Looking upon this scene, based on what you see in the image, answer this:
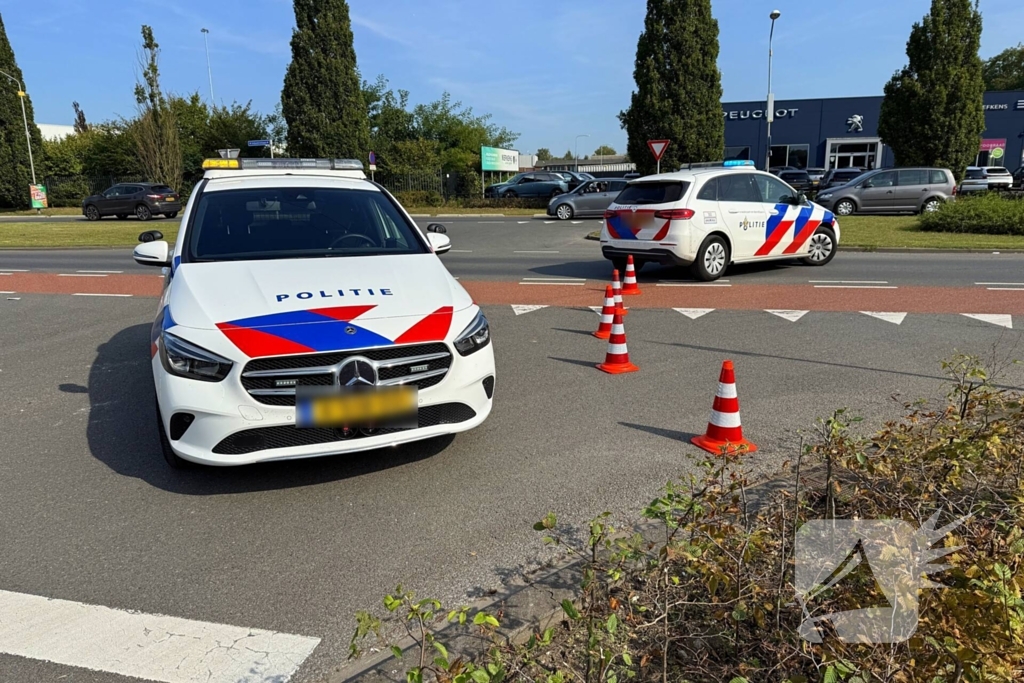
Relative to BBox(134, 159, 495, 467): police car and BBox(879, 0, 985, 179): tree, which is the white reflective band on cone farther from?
BBox(879, 0, 985, 179): tree

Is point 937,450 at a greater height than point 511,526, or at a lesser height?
greater

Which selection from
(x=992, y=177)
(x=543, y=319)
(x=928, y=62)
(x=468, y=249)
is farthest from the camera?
(x=992, y=177)

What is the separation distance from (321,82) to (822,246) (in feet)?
106

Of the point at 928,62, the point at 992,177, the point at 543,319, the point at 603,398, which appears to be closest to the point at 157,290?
the point at 543,319

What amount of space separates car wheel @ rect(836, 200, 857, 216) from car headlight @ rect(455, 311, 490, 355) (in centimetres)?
2324

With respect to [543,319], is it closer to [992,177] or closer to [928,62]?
[928,62]

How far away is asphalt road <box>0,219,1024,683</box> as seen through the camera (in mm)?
3189

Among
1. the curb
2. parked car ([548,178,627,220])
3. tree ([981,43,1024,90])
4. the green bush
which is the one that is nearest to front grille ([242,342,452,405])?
the curb

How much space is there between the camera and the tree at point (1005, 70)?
7236cm

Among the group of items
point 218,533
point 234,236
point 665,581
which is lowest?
point 218,533

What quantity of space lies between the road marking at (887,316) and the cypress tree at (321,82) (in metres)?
33.3

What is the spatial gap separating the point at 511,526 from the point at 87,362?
18.2 feet

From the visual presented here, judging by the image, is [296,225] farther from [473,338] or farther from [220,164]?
[473,338]

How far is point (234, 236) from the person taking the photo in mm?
5141
